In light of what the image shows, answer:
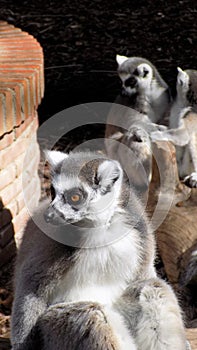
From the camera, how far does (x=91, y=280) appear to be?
269 cm

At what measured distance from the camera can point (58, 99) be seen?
7.42 m

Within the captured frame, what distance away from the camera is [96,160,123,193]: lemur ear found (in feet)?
8.31

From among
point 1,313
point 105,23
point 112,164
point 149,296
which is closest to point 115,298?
point 149,296

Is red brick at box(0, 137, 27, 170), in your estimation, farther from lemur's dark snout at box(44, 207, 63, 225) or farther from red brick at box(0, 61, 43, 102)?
lemur's dark snout at box(44, 207, 63, 225)

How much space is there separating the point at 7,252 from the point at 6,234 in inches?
5.6

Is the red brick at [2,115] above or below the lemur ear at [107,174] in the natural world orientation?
below

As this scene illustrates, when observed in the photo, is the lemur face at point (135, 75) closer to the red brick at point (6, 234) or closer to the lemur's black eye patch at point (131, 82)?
the lemur's black eye patch at point (131, 82)

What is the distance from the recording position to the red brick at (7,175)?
4148 mm

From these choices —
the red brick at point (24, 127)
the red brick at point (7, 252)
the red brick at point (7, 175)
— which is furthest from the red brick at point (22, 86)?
the red brick at point (7, 252)

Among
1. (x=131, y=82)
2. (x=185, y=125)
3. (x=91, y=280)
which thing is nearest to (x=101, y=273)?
(x=91, y=280)

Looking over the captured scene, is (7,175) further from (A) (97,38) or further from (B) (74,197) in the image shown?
(A) (97,38)

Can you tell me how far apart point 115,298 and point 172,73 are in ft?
18.1

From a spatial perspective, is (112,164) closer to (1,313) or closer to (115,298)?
(115,298)

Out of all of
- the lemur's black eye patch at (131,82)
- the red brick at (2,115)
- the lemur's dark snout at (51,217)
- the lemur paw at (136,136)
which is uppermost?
the lemur's dark snout at (51,217)
